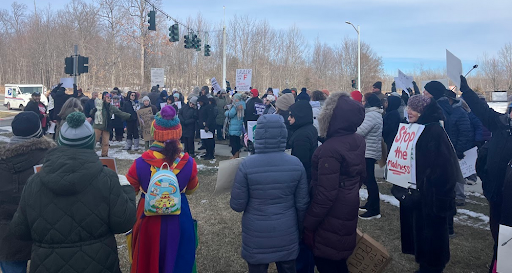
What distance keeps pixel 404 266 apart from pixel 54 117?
12394 millimetres

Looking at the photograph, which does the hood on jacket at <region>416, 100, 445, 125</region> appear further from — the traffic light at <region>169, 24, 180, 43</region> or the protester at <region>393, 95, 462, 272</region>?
the traffic light at <region>169, 24, 180, 43</region>

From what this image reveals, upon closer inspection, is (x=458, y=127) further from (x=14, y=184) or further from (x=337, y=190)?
(x=14, y=184)

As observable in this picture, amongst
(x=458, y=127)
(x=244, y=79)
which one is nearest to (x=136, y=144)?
(x=244, y=79)

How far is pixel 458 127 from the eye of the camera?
7156 millimetres

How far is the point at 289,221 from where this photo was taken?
11.3 ft

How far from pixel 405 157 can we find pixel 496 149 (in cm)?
95

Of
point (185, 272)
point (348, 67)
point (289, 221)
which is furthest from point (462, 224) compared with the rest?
point (348, 67)

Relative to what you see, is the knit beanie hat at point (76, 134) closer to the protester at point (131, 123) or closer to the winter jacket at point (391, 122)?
the winter jacket at point (391, 122)

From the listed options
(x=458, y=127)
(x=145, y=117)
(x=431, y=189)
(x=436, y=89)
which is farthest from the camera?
(x=145, y=117)

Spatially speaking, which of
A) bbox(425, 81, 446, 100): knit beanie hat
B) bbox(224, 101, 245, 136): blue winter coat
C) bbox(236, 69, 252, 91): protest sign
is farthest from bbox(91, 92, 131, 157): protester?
bbox(425, 81, 446, 100): knit beanie hat

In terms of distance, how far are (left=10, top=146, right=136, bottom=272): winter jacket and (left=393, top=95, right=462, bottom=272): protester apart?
292 centimetres

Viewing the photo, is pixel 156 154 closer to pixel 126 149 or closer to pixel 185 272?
pixel 185 272

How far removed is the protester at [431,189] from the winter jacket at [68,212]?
9.57ft

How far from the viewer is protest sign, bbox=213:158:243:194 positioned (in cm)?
363
